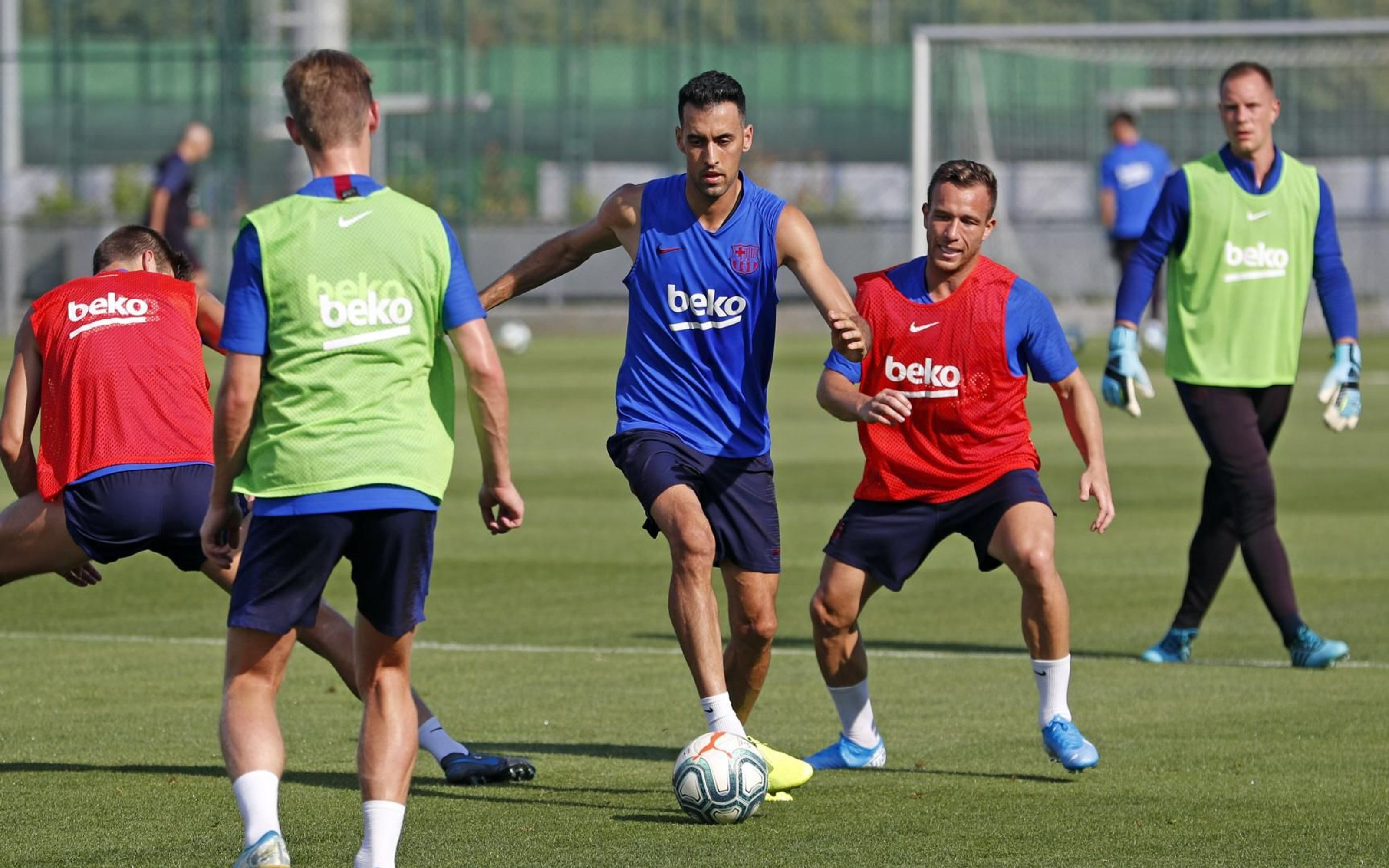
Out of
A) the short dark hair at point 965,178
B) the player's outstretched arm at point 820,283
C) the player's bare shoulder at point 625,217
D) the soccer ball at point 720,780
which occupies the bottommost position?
the soccer ball at point 720,780

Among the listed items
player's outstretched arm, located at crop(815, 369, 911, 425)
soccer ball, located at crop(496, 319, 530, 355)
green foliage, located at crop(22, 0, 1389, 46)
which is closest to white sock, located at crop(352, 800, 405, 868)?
player's outstretched arm, located at crop(815, 369, 911, 425)

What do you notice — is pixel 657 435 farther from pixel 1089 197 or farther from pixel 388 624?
pixel 1089 197

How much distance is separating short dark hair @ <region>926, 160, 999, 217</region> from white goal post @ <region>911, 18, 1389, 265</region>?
5322 mm

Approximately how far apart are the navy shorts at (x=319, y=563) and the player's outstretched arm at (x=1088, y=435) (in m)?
2.50

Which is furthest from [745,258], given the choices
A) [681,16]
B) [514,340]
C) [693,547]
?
[681,16]

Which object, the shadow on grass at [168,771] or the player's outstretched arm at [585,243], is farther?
the player's outstretched arm at [585,243]

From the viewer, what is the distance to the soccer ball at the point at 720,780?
21.2 ft

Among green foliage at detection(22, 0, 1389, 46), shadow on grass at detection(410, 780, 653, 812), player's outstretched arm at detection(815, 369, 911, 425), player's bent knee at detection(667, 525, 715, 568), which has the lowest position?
shadow on grass at detection(410, 780, 653, 812)

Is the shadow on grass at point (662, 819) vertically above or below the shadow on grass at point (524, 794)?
above

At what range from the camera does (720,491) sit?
23.3 ft

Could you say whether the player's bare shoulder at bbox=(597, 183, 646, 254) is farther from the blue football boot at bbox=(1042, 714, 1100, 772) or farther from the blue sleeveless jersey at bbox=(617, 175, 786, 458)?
the blue football boot at bbox=(1042, 714, 1100, 772)

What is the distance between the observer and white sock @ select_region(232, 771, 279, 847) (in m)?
5.33

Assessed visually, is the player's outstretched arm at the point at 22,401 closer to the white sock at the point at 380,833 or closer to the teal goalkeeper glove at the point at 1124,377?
the white sock at the point at 380,833

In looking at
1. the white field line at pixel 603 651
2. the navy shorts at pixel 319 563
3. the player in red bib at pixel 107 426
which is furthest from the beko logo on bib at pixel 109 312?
the white field line at pixel 603 651
